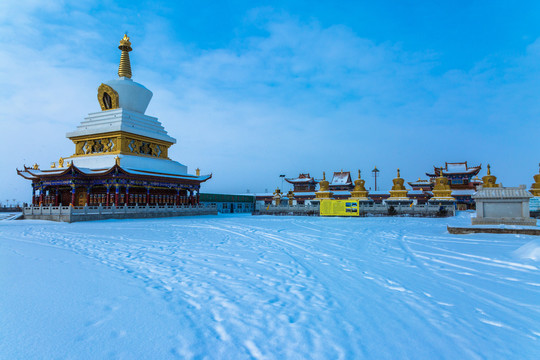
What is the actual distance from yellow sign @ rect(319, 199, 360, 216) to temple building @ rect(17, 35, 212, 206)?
12207mm

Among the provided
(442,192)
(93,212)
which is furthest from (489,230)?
(93,212)

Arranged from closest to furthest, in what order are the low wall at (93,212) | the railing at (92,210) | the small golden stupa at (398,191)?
the low wall at (93,212), the railing at (92,210), the small golden stupa at (398,191)

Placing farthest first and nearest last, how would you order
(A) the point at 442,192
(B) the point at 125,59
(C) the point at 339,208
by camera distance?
(A) the point at 442,192, (B) the point at 125,59, (C) the point at 339,208

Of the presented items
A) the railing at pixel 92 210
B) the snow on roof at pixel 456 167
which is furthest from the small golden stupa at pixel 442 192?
A: the railing at pixel 92 210

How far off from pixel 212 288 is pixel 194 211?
26.1 m

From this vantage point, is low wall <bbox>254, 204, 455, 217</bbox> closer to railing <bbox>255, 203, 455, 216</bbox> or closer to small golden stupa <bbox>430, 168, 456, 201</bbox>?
railing <bbox>255, 203, 455, 216</bbox>

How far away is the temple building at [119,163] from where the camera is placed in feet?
83.9

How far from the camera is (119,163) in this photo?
1006 inches

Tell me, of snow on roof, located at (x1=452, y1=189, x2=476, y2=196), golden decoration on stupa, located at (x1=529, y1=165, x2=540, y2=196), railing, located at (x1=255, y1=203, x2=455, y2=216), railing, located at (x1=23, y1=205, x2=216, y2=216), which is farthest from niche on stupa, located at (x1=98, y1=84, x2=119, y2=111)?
snow on roof, located at (x1=452, y1=189, x2=476, y2=196)

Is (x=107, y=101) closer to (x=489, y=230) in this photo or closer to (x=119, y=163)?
(x=119, y=163)

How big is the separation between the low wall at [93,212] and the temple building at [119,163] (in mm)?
1198

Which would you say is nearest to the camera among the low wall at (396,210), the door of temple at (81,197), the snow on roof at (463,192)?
the door of temple at (81,197)

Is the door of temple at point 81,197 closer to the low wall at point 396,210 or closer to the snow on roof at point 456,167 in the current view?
the low wall at point 396,210

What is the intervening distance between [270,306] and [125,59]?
35.3 meters
